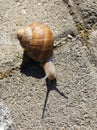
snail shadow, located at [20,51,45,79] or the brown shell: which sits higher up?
the brown shell

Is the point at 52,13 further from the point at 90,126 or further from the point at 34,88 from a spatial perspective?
the point at 90,126

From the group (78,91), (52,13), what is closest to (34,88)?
(78,91)

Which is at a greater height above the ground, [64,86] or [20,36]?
[20,36]

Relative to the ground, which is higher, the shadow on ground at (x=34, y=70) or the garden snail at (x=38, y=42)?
the garden snail at (x=38, y=42)

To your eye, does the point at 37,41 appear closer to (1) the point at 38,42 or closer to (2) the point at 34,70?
(1) the point at 38,42

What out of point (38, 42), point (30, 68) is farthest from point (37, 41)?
point (30, 68)
